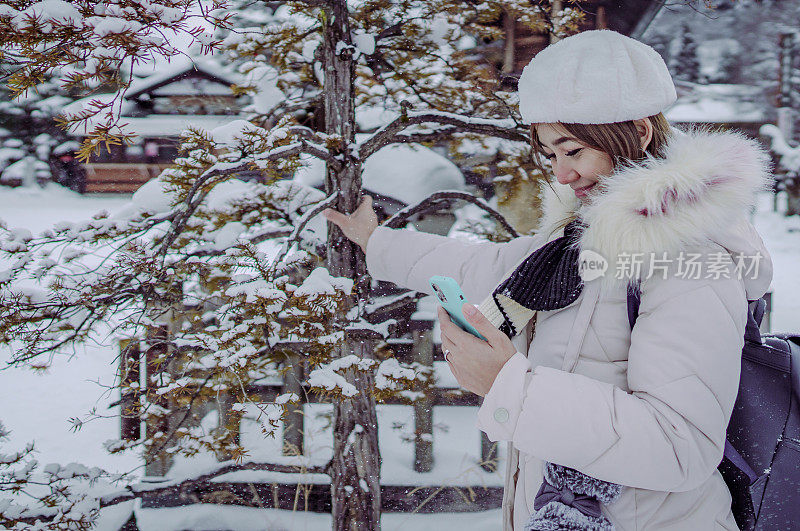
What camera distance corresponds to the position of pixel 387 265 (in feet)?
6.30

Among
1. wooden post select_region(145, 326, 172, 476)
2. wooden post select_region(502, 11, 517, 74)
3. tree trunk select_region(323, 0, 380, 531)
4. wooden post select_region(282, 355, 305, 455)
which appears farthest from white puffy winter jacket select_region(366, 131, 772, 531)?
wooden post select_region(502, 11, 517, 74)

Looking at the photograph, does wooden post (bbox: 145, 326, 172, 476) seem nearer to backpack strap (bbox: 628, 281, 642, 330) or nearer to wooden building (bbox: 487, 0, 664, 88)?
backpack strap (bbox: 628, 281, 642, 330)

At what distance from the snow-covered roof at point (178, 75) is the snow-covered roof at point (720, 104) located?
20.7 ft

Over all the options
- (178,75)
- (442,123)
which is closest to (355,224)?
(442,123)

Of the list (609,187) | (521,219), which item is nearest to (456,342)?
(609,187)

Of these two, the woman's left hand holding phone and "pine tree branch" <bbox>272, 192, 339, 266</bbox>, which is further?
"pine tree branch" <bbox>272, 192, 339, 266</bbox>

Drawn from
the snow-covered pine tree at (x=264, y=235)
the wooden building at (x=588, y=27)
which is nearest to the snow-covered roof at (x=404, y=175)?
the snow-covered pine tree at (x=264, y=235)

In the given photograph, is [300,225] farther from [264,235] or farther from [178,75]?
[178,75]

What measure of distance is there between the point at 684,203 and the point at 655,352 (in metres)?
0.33

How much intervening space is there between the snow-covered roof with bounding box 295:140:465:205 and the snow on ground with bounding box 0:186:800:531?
1.62 metres

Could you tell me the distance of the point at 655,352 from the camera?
39.3 inches

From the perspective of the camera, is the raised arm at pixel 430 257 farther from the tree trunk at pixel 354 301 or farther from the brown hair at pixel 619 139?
the brown hair at pixel 619 139

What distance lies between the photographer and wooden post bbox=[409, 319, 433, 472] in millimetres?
3475

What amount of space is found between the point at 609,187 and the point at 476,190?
370 cm
